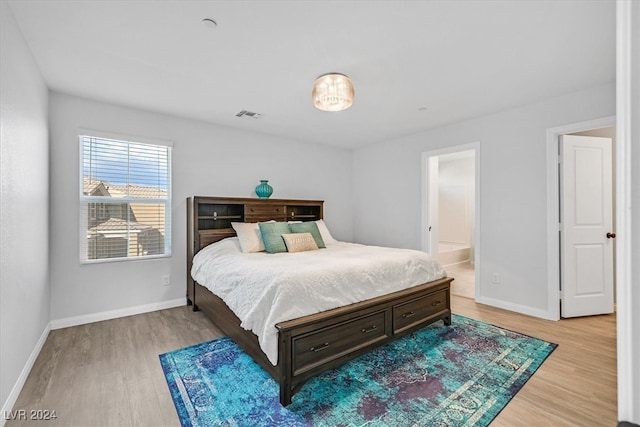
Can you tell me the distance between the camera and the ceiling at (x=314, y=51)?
1856mm

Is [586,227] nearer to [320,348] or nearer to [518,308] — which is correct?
[518,308]

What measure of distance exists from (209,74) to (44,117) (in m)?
1.65

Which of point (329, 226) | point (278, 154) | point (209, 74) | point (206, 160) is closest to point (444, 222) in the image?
point (329, 226)

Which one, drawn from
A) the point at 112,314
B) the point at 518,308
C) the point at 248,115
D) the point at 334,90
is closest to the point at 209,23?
the point at 334,90

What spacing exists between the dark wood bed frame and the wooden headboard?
0.01m

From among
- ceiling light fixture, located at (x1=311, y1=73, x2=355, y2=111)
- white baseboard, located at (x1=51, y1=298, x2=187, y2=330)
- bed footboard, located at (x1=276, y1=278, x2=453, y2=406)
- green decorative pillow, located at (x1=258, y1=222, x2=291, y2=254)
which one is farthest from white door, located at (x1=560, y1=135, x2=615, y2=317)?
white baseboard, located at (x1=51, y1=298, x2=187, y2=330)

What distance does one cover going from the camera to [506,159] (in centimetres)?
360

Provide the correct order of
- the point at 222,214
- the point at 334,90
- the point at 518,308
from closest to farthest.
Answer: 1. the point at 334,90
2. the point at 518,308
3. the point at 222,214

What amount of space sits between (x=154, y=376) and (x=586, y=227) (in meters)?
4.58

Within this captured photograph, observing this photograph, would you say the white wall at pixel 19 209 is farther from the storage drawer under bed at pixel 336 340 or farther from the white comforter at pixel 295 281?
the storage drawer under bed at pixel 336 340

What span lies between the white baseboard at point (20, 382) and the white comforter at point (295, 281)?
137 centimetres

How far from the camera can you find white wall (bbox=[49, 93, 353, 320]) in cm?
307

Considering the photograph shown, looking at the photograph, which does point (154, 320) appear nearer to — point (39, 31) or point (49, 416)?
point (49, 416)

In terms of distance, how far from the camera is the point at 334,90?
2.49 meters
